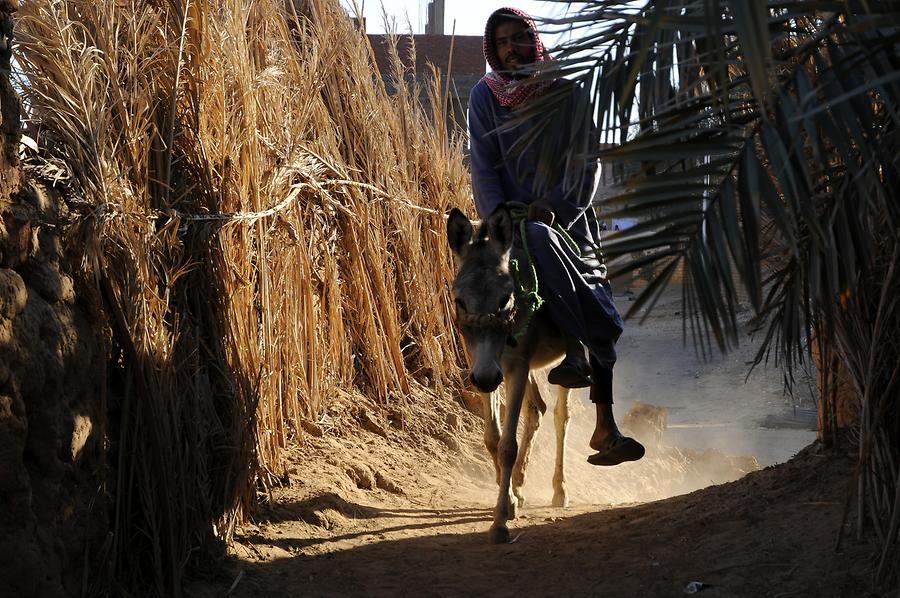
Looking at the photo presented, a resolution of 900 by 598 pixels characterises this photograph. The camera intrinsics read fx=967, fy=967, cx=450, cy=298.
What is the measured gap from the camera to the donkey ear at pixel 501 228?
4926mm

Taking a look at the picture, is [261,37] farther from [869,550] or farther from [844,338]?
[869,550]

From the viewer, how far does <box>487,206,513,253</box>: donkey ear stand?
4.93 m

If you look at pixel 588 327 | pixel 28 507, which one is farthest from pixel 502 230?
pixel 28 507

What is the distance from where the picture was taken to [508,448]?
5199mm

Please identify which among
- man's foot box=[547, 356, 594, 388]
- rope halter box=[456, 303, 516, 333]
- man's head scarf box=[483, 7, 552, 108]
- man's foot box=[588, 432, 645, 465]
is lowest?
man's foot box=[588, 432, 645, 465]

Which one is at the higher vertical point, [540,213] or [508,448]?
[540,213]

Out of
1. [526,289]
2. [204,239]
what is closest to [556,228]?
[526,289]

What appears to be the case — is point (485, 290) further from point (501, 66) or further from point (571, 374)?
point (501, 66)

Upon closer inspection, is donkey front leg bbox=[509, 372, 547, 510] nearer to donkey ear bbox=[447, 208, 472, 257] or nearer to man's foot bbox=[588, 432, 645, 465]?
man's foot bbox=[588, 432, 645, 465]

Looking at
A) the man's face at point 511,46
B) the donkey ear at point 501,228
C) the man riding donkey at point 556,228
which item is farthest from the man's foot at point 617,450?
the man's face at point 511,46

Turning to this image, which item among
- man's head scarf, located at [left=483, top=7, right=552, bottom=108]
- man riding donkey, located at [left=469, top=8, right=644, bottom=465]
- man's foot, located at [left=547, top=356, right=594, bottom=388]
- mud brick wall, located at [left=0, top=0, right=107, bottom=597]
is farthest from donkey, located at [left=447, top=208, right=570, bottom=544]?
mud brick wall, located at [left=0, top=0, right=107, bottom=597]

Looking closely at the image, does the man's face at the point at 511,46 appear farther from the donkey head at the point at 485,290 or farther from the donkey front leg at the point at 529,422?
the donkey front leg at the point at 529,422

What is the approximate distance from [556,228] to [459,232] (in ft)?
2.35

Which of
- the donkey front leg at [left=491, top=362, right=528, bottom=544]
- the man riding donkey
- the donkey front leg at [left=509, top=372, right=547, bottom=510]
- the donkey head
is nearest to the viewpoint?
the donkey head
